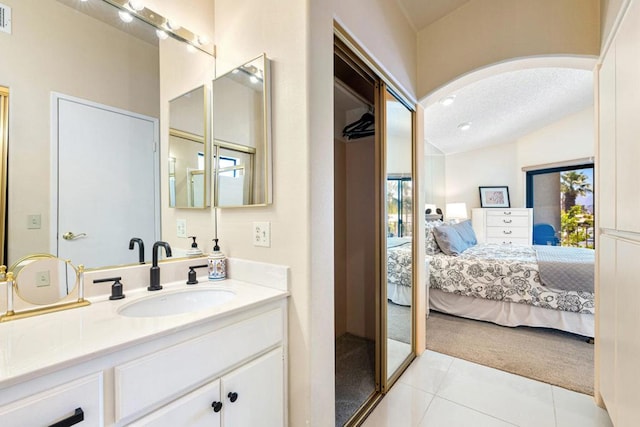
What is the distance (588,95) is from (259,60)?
16.1ft

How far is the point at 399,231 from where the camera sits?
2160mm

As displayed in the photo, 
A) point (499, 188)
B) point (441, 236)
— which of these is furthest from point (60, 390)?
point (499, 188)

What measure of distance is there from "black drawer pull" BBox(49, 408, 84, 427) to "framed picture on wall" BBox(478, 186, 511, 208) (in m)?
6.18

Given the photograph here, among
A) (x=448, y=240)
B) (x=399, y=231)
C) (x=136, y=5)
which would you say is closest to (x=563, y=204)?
(x=448, y=240)

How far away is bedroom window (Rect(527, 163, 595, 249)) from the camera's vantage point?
4559 mm

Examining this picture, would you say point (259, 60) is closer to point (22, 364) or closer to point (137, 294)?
point (137, 294)

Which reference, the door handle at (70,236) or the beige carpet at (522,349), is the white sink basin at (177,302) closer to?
the door handle at (70,236)

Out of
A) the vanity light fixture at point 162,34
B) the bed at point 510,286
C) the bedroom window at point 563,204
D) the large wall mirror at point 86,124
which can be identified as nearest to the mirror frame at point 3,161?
the large wall mirror at point 86,124

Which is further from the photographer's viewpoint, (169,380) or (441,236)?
(441,236)

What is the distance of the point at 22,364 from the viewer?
625mm

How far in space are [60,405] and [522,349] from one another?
3.06 meters

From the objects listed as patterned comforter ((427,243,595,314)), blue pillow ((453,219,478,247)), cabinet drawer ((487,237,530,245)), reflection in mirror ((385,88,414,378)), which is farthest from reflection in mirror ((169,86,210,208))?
cabinet drawer ((487,237,530,245))

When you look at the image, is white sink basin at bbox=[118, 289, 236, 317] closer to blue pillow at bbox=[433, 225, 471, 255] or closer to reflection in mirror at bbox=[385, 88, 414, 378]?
reflection in mirror at bbox=[385, 88, 414, 378]

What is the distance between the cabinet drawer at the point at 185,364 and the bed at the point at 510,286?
4.12 feet
